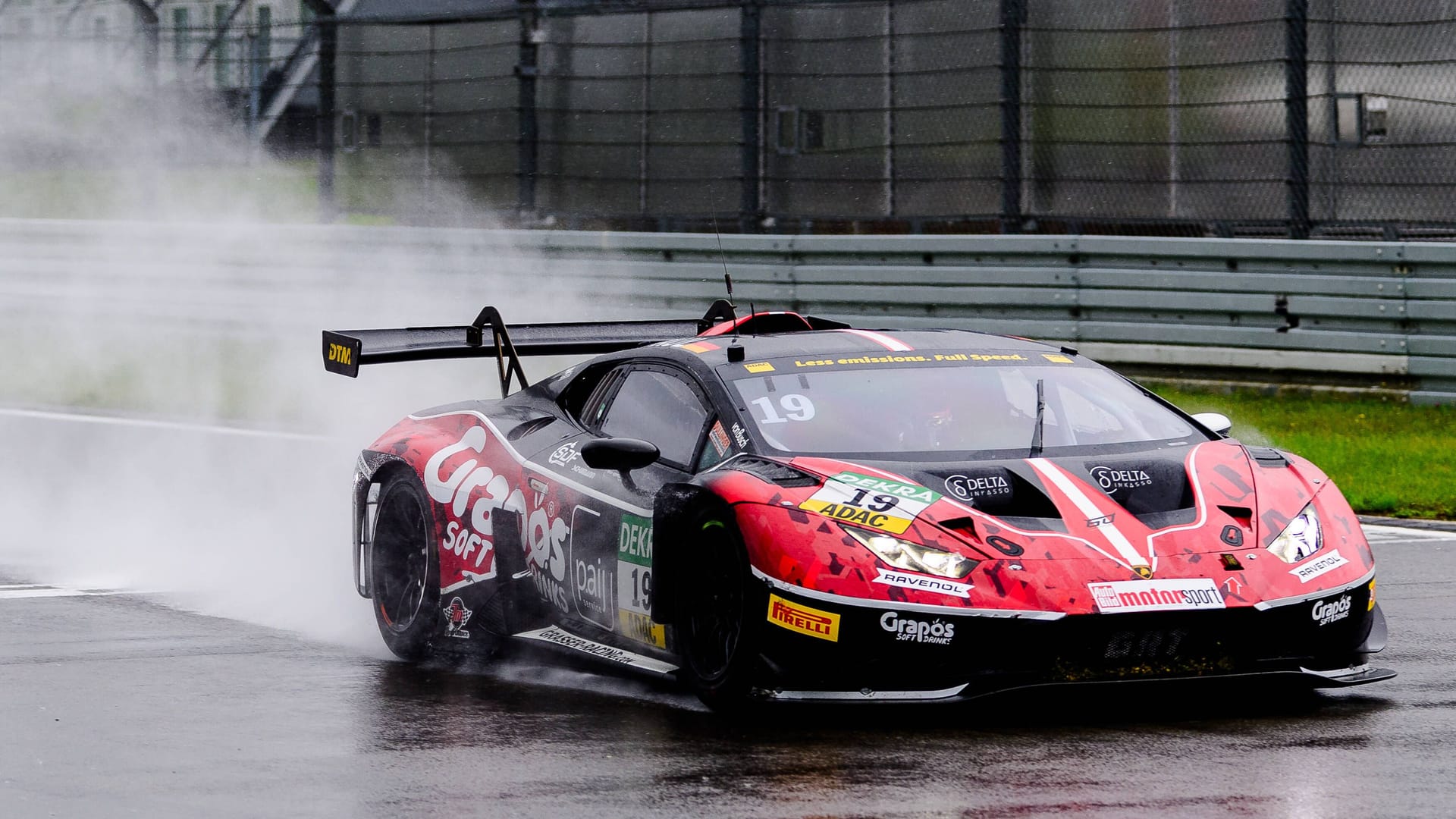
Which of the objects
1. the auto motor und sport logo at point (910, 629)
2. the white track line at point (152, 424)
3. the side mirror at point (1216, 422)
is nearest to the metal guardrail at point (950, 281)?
the white track line at point (152, 424)

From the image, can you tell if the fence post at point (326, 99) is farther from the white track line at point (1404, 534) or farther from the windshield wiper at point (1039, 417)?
the windshield wiper at point (1039, 417)

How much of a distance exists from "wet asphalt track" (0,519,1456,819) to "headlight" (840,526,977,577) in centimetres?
47

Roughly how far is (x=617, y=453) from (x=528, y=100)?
11924 millimetres

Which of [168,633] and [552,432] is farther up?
[552,432]

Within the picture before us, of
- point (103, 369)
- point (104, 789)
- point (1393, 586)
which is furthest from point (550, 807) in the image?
point (103, 369)

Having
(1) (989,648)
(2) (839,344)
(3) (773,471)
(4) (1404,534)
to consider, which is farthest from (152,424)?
(1) (989,648)

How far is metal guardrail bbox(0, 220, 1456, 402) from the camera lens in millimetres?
14609

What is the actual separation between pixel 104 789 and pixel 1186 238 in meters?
10.9

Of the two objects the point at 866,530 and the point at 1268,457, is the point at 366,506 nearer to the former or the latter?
the point at 866,530

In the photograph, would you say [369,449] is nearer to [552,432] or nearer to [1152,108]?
[552,432]

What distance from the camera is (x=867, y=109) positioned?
16.7 meters

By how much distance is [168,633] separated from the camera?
8.62 metres

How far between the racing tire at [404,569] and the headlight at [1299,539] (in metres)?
3.08

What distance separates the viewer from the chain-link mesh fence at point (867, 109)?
14906mm
